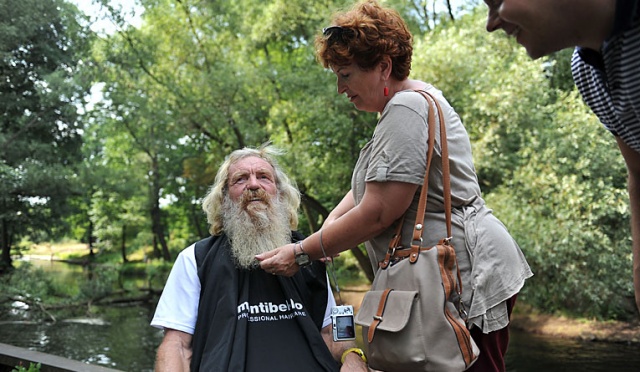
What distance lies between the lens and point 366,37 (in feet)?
6.37

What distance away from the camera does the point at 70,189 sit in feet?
48.5

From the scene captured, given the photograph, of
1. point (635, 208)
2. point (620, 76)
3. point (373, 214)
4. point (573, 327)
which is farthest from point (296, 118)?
point (620, 76)

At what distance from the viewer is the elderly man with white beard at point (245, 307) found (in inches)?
98.2

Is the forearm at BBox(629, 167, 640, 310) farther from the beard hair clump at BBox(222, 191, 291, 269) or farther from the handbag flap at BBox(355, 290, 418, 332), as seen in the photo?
the beard hair clump at BBox(222, 191, 291, 269)

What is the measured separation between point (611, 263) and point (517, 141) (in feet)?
9.88

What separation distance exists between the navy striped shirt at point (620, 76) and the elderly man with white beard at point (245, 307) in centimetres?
172

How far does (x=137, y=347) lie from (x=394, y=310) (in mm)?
A: 11501

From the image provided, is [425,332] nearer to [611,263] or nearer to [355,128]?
[611,263]

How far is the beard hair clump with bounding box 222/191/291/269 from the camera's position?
2713 mm

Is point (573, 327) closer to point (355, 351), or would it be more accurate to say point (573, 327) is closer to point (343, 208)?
point (355, 351)

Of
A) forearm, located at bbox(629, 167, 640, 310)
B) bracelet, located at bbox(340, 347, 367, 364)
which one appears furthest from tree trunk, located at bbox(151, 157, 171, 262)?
forearm, located at bbox(629, 167, 640, 310)

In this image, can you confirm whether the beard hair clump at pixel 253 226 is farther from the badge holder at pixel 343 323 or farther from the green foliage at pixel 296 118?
the green foliage at pixel 296 118

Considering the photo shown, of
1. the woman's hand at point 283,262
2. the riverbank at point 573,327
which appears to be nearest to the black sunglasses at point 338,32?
the woman's hand at point 283,262

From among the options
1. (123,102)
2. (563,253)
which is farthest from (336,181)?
(123,102)
